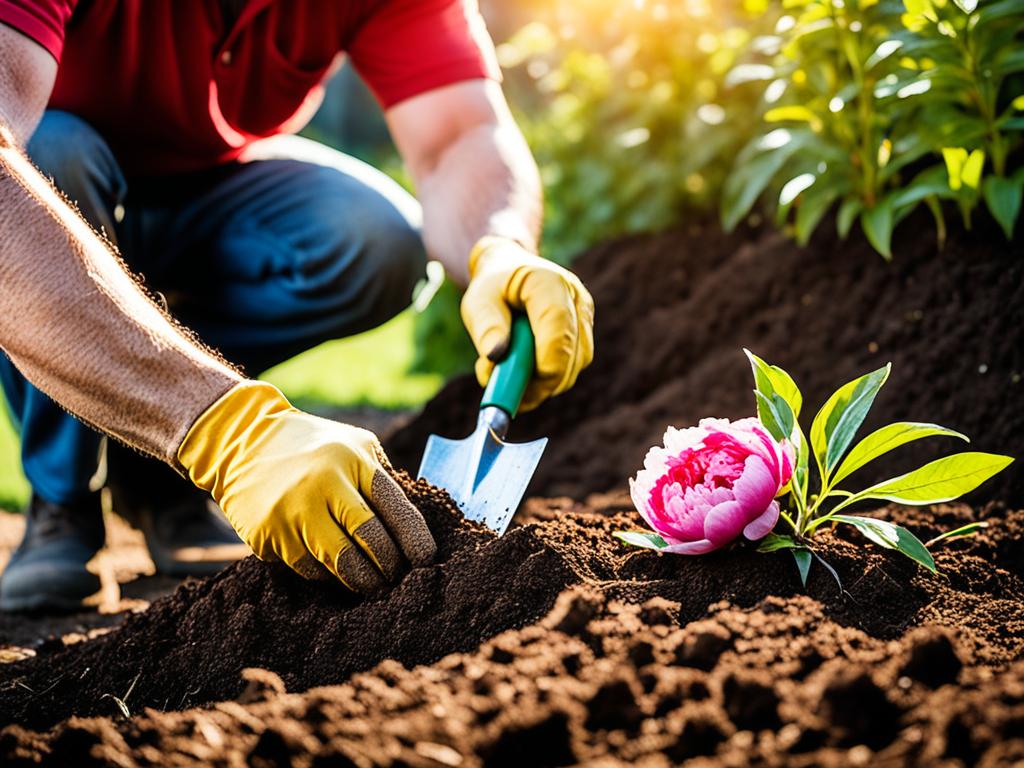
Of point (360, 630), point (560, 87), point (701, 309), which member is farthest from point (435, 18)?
point (360, 630)

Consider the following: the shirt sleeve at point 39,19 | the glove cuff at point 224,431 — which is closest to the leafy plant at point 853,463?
the glove cuff at point 224,431

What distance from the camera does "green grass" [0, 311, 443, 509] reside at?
3.96m

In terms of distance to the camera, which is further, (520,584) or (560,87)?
(560,87)

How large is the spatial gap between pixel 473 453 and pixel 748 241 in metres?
1.80

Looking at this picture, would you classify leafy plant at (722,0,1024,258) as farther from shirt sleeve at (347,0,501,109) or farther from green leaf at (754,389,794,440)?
green leaf at (754,389,794,440)

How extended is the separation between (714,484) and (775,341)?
4.59ft

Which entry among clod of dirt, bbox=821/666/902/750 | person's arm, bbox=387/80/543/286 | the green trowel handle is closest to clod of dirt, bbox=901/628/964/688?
clod of dirt, bbox=821/666/902/750

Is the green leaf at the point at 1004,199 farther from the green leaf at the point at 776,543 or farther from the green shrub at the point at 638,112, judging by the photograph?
the green shrub at the point at 638,112

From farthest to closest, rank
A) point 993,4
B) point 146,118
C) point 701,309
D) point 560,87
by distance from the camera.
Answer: point 560,87 < point 701,309 < point 146,118 < point 993,4

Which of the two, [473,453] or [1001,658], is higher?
[473,453]

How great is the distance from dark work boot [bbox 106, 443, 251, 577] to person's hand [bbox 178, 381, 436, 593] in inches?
48.4

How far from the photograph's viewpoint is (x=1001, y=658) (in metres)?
1.32

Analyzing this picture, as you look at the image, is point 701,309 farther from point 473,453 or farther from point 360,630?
point 360,630

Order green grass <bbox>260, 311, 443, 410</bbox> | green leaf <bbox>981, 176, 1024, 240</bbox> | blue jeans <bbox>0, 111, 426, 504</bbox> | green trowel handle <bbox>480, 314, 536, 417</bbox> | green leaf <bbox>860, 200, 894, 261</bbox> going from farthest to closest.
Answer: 1. green grass <bbox>260, 311, 443, 410</bbox>
2. blue jeans <bbox>0, 111, 426, 504</bbox>
3. green leaf <bbox>860, 200, 894, 261</bbox>
4. green leaf <bbox>981, 176, 1024, 240</bbox>
5. green trowel handle <bbox>480, 314, 536, 417</bbox>
